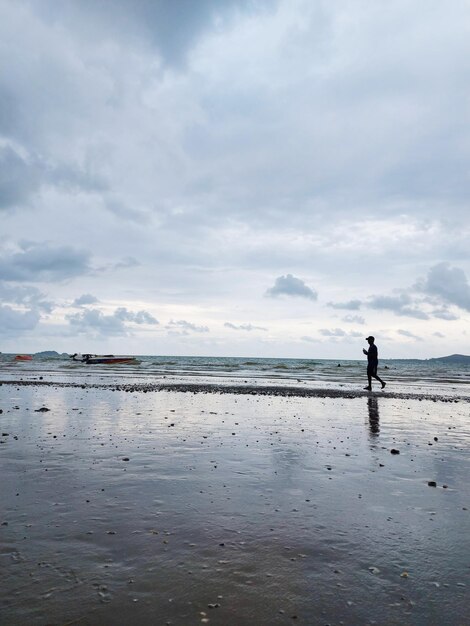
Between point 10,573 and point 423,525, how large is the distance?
5.19 metres

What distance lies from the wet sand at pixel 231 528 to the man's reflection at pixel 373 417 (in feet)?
2.98

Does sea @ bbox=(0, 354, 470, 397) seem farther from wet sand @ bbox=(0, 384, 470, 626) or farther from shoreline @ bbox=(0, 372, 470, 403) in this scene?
wet sand @ bbox=(0, 384, 470, 626)

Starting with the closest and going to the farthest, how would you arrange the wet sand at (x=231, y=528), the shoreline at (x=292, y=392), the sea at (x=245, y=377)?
the wet sand at (x=231, y=528) → the shoreline at (x=292, y=392) → the sea at (x=245, y=377)

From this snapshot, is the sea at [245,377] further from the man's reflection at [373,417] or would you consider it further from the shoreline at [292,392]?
the man's reflection at [373,417]

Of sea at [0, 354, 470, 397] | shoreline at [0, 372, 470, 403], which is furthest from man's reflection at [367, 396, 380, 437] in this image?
sea at [0, 354, 470, 397]

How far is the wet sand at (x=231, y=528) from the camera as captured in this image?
4129 mm

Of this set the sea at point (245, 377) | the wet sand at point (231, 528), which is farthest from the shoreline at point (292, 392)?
the wet sand at point (231, 528)

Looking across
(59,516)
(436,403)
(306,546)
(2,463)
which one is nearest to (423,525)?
(306,546)

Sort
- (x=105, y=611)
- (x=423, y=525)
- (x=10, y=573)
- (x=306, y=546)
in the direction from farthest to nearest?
(x=423, y=525) < (x=306, y=546) < (x=10, y=573) < (x=105, y=611)

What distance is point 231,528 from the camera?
592 cm

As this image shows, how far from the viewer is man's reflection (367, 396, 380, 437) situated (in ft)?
44.9

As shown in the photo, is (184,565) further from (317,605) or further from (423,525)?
(423,525)

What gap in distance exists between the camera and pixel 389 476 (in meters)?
8.59

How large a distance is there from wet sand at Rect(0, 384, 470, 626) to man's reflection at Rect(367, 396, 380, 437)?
2.98 feet
